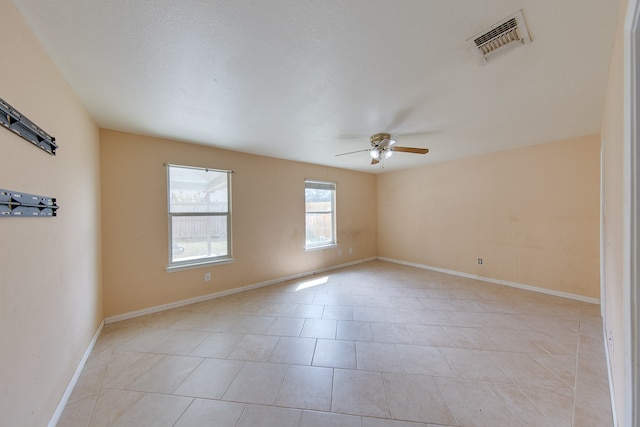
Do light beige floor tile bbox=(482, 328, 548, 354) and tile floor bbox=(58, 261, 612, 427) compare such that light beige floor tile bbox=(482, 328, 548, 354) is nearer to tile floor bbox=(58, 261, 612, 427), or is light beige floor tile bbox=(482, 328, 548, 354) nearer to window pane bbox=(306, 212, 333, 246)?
tile floor bbox=(58, 261, 612, 427)

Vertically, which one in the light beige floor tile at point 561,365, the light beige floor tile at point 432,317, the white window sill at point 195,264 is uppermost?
the white window sill at point 195,264

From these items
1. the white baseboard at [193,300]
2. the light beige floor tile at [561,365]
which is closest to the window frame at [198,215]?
the white baseboard at [193,300]

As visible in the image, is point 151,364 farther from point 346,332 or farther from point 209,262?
point 346,332

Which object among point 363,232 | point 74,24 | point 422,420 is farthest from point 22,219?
point 363,232

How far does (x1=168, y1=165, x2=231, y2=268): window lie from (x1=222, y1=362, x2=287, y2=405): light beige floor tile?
2063 mm

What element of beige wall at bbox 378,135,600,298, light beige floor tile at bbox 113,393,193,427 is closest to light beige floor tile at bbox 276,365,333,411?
light beige floor tile at bbox 113,393,193,427

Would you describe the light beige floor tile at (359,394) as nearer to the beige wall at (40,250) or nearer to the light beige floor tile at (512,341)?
the light beige floor tile at (512,341)

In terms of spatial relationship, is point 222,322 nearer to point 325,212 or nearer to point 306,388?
point 306,388

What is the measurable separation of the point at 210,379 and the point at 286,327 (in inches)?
37.7

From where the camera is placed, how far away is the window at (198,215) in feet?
10.8

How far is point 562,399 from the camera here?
1633 millimetres

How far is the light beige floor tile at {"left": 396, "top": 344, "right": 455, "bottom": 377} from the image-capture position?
1926 millimetres

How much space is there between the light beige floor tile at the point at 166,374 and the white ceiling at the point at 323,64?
2.43 metres

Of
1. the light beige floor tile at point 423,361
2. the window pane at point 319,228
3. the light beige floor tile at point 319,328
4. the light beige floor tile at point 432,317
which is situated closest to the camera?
the light beige floor tile at point 423,361
